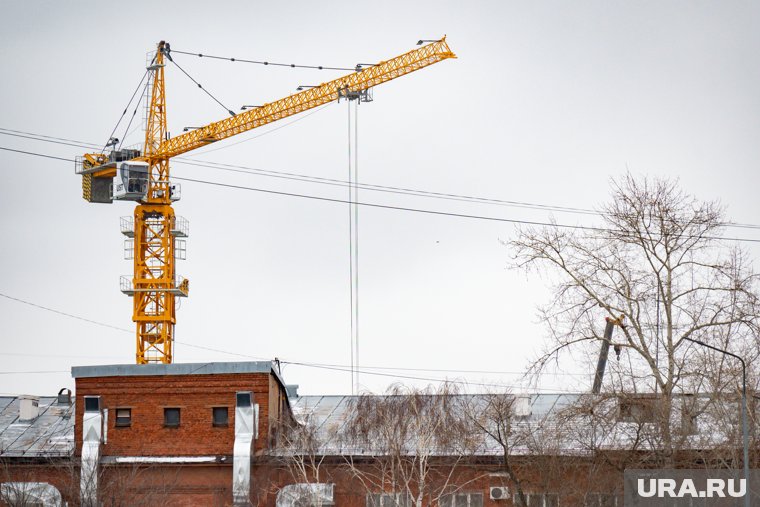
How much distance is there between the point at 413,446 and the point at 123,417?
11.3 metres

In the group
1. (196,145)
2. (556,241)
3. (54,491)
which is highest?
(196,145)

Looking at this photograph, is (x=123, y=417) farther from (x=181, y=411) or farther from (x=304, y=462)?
(x=304, y=462)

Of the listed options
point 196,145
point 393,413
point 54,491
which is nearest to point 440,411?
point 393,413

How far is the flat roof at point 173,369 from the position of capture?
59625 millimetres

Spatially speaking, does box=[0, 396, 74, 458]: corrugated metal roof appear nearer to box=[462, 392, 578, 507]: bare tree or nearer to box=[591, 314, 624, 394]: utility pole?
box=[462, 392, 578, 507]: bare tree

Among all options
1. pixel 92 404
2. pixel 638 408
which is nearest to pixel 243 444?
pixel 92 404

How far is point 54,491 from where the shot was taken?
59.5 metres

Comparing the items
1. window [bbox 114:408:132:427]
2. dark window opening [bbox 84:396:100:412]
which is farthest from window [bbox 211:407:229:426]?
dark window opening [bbox 84:396:100:412]

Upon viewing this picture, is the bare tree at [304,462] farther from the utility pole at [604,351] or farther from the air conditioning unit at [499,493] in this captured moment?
the utility pole at [604,351]

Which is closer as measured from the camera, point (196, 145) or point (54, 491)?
point (54, 491)

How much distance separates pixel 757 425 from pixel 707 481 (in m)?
2.55

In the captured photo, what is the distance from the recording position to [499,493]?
57938 mm

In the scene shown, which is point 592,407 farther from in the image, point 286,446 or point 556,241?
point 286,446

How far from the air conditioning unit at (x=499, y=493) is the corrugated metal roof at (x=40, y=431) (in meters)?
16.3
